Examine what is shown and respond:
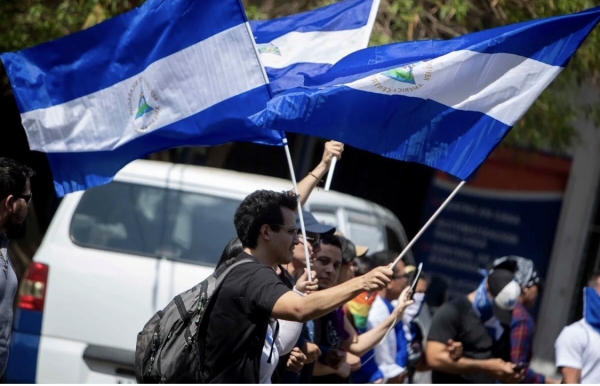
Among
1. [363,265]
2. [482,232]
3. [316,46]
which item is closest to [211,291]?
[316,46]

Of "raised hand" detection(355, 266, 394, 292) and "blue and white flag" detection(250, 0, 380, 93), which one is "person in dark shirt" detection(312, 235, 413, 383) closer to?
"blue and white flag" detection(250, 0, 380, 93)

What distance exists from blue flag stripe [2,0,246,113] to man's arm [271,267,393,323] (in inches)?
77.3

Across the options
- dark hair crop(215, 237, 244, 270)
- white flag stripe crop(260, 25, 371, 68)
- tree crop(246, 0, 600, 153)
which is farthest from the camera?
tree crop(246, 0, 600, 153)

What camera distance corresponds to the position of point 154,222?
764 centimetres

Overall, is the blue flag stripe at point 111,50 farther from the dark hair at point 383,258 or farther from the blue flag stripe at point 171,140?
the dark hair at point 383,258

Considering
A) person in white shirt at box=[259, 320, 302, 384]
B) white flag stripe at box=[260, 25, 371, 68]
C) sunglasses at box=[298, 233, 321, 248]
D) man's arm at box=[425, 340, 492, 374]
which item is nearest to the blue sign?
man's arm at box=[425, 340, 492, 374]

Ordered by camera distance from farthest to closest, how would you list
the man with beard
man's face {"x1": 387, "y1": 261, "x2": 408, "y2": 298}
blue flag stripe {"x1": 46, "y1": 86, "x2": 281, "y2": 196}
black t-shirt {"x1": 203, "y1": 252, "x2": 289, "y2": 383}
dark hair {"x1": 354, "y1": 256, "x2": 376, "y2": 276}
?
man's face {"x1": 387, "y1": 261, "x2": 408, "y2": 298} → dark hair {"x1": 354, "y1": 256, "x2": 376, "y2": 276} → blue flag stripe {"x1": 46, "y1": 86, "x2": 281, "y2": 196} → the man with beard → black t-shirt {"x1": 203, "y1": 252, "x2": 289, "y2": 383}

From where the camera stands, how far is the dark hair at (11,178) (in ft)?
15.2

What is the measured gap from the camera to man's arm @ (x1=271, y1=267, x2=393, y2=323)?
3.93 m

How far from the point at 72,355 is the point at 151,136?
2029 millimetres

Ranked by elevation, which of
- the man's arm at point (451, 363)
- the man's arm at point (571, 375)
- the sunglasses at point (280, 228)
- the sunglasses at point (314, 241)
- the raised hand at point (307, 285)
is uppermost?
the sunglasses at point (280, 228)

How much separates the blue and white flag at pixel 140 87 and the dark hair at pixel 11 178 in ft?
3.59

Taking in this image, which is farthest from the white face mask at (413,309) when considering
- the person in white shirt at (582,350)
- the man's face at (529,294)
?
the person in white shirt at (582,350)

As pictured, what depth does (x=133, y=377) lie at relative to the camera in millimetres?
7039
